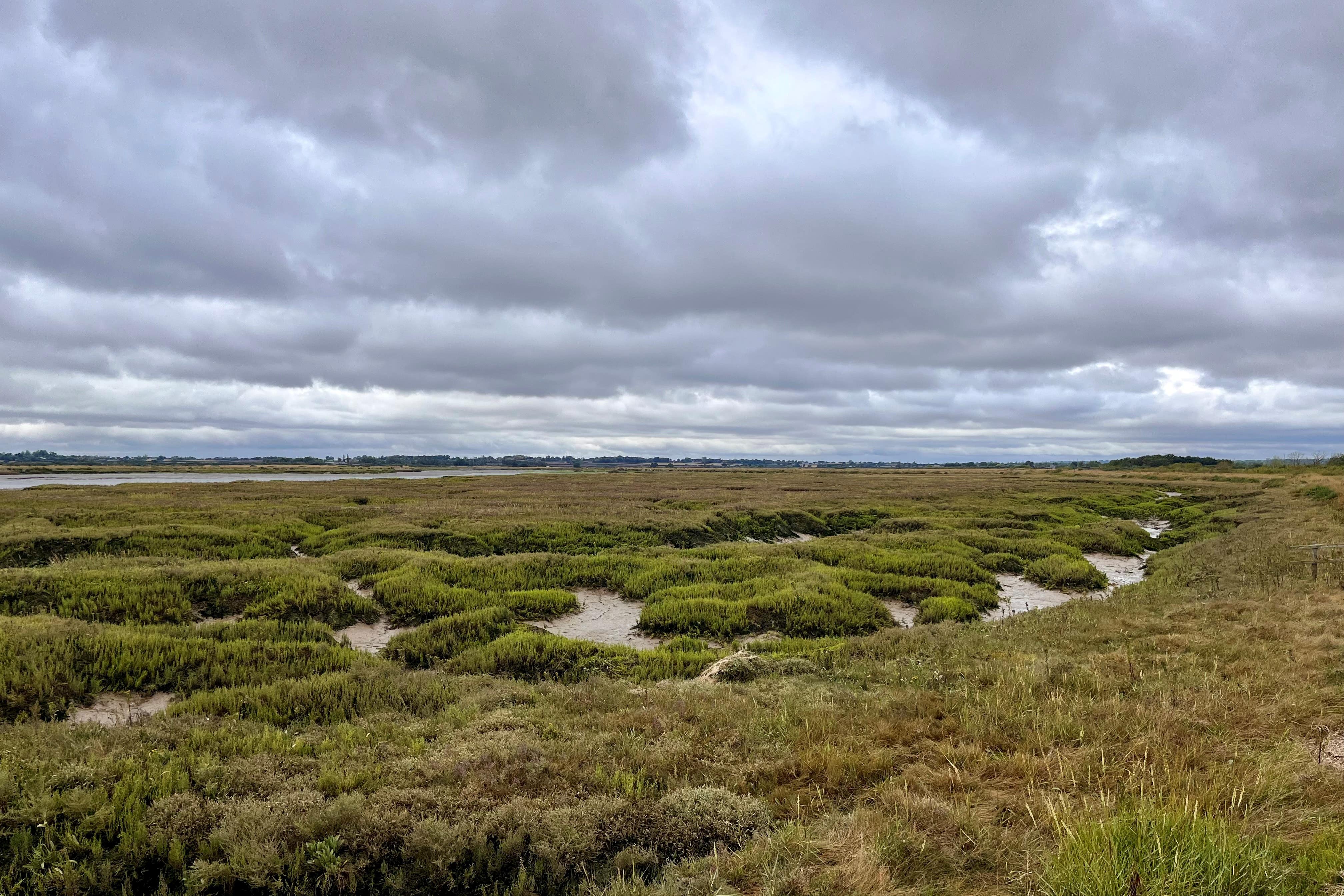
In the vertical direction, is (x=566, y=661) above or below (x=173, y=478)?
above

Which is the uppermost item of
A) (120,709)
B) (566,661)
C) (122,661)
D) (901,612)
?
(122,661)

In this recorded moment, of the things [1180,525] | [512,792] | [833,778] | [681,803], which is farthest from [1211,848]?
[1180,525]

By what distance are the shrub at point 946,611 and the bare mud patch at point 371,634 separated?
13.1m

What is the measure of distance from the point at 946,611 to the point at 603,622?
954 centimetres

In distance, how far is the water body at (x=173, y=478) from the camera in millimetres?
78188

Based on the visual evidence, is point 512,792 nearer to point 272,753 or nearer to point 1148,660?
point 272,753

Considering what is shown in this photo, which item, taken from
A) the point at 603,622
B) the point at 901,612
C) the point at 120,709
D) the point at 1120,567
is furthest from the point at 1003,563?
the point at 120,709

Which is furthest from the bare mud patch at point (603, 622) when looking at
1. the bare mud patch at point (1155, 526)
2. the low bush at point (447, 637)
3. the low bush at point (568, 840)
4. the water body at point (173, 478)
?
the water body at point (173, 478)

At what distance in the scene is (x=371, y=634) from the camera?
49.4 feet

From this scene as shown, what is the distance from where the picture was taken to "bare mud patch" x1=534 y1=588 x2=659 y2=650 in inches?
610

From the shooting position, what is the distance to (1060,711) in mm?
7844

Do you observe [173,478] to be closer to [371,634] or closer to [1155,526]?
[371,634]

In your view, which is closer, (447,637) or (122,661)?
(122,661)

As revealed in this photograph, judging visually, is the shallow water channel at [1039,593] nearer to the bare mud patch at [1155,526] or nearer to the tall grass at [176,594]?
the bare mud patch at [1155,526]
